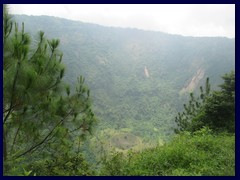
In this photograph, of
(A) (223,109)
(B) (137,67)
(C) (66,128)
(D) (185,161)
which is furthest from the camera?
(B) (137,67)

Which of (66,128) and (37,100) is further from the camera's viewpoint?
(66,128)

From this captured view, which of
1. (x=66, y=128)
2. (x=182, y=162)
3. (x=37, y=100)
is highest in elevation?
(x=37, y=100)

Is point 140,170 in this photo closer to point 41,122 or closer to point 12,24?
Result: point 41,122

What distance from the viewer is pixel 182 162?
14.2ft

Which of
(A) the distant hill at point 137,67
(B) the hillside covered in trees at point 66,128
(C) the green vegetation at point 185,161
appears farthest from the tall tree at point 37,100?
(A) the distant hill at point 137,67

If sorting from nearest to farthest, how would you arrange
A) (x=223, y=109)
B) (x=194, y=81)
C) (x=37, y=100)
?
(x=37, y=100) → (x=223, y=109) → (x=194, y=81)

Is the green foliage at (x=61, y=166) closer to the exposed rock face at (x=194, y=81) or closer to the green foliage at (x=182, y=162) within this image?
the green foliage at (x=182, y=162)

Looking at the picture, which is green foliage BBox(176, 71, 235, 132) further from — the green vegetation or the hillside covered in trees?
the green vegetation

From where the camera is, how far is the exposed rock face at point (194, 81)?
4700 centimetres

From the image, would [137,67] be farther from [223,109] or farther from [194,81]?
[223,109]

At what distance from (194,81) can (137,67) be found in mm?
12043

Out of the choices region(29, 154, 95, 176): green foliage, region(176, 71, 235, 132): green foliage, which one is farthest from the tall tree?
region(176, 71, 235, 132): green foliage

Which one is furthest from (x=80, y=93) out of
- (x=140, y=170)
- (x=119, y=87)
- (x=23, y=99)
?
(x=119, y=87)

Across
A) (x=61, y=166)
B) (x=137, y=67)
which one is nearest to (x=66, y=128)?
(x=61, y=166)
